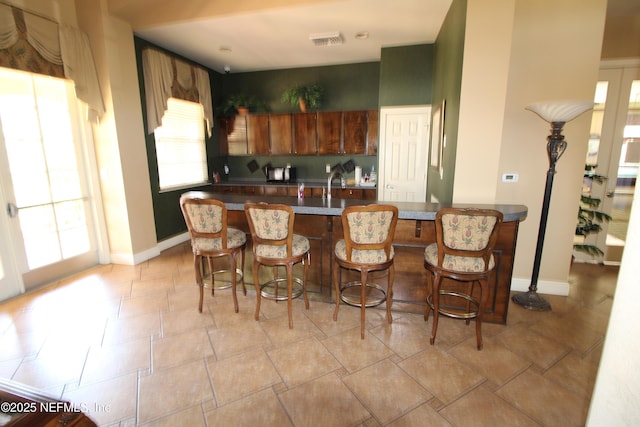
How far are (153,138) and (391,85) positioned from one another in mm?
3754

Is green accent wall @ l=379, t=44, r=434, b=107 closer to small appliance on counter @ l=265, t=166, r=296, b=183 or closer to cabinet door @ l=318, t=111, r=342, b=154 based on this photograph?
cabinet door @ l=318, t=111, r=342, b=154

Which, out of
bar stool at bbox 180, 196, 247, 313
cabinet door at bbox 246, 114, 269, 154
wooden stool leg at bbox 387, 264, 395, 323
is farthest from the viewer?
cabinet door at bbox 246, 114, 269, 154

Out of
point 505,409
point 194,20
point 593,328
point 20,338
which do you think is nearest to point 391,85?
point 194,20

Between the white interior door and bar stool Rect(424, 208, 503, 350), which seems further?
the white interior door

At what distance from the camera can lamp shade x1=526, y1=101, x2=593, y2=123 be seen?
8.25 feet

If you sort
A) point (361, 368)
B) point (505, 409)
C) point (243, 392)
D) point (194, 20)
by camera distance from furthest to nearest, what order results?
point (194, 20), point (361, 368), point (243, 392), point (505, 409)

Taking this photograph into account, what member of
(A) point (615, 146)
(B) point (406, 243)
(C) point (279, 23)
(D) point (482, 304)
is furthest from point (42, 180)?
(A) point (615, 146)

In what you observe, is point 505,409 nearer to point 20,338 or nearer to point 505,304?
point 505,304

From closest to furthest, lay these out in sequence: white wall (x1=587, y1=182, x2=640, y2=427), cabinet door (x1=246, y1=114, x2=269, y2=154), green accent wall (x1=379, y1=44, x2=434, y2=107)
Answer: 1. white wall (x1=587, y1=182, x2=640, y2=427)
2. green accent wall (x1=379, y1=44, x2=434, y2=107)
3. cabinet door (x1=246, y1=114, x2=269, y2=154)

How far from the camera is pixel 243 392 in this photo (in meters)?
1.93

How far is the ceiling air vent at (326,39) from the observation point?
410cm

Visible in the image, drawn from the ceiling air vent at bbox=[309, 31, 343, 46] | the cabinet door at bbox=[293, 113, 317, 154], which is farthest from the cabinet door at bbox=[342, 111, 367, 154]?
the ceiling air vent at bbox=[309, 31, 343, 46]

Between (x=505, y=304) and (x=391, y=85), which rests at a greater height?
(x=391, y=85)

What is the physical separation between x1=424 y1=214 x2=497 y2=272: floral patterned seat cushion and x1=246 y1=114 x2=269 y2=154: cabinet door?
445 centimetres
